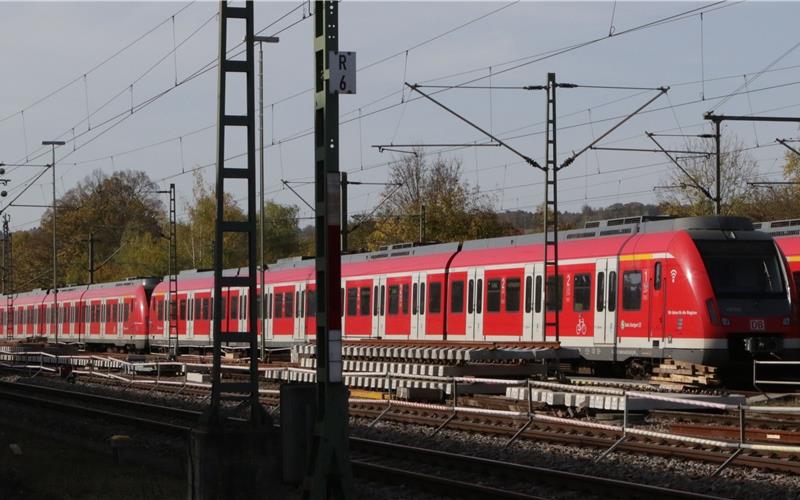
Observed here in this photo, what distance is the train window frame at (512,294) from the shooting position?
3131cm

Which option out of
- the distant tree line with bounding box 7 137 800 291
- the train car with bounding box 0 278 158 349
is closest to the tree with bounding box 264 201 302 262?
the distant tree line with bounding box 7 137 800 291

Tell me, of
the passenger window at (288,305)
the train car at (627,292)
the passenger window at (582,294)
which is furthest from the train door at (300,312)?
the passenger window at (582,294)

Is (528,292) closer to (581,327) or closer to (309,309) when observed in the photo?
(581,327)

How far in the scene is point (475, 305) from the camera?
1293 inches

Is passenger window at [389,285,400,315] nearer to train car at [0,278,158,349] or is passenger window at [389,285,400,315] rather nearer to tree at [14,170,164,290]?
train car at [0,278,158,349]

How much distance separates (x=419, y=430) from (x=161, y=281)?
1536 inches

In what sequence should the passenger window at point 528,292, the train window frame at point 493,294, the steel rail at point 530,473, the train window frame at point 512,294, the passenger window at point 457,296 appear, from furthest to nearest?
1. the passenger window at point 457,296
2. the train window frame at point 493,294
3. the train window frame at point 512,294
4. the passenger window at point 528,292
5. the steel rail at point 530,473

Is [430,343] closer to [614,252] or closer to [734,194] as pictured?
[614,252]

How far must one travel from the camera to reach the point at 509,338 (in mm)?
31453

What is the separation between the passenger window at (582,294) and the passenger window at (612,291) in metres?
0.74

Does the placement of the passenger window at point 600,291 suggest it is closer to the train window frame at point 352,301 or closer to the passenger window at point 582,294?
the passenger window at point 582,294

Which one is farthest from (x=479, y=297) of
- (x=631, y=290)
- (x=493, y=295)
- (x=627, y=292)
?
(x=631, y=290)

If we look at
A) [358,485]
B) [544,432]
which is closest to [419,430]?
[544,432]

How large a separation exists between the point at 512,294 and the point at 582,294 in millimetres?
2505
